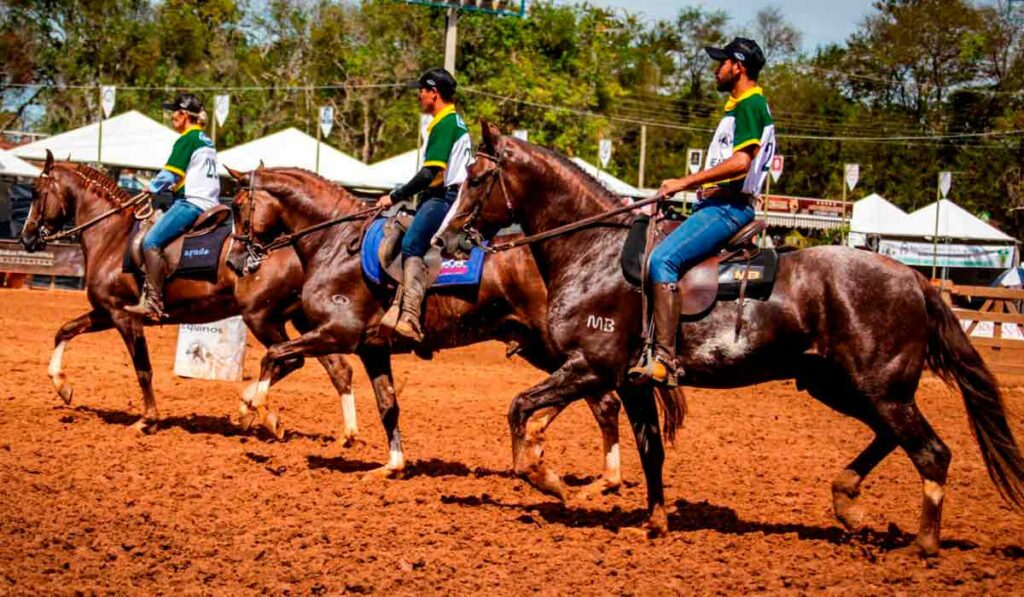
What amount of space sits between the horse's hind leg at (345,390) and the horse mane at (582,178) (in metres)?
3.78

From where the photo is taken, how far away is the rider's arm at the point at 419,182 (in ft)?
29.1

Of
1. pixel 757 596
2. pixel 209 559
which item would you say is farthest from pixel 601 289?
pixel 209 559

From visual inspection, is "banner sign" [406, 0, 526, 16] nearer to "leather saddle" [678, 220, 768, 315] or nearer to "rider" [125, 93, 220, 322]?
"rider" [125, 93, 220, 322]

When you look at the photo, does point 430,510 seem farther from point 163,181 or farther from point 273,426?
point 163,181

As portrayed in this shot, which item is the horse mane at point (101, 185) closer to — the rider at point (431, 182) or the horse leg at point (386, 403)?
the horse leg at point (386, 403)

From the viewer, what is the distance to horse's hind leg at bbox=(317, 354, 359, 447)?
1059cm

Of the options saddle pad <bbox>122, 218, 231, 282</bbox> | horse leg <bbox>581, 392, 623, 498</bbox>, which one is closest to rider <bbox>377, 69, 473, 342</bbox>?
horse leg <bbox>581, 392, 623, 498</bbox>

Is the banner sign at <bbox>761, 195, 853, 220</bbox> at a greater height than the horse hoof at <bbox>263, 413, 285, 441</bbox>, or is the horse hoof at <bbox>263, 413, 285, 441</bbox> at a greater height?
the banner sign at <bbox>761, 195, 853, 220</bbox>

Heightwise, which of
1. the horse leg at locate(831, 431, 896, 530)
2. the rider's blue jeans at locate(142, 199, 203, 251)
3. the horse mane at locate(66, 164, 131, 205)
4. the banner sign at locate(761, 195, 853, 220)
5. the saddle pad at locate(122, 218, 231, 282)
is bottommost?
the horse leg at locate(831, 431, 896, 530)

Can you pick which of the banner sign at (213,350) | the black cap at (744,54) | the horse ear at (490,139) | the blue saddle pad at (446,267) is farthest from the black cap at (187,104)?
the black cap at (744,54)

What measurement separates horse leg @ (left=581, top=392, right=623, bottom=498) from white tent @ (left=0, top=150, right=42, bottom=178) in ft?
73.7

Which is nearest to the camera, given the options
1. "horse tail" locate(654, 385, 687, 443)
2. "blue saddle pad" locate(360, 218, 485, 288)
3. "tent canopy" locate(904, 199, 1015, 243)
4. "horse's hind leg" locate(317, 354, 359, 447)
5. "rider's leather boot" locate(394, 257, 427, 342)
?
"horse tail" locate(654, 385, 687, 443)

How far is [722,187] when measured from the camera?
7.22 meters

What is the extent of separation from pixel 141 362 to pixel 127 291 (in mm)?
786
